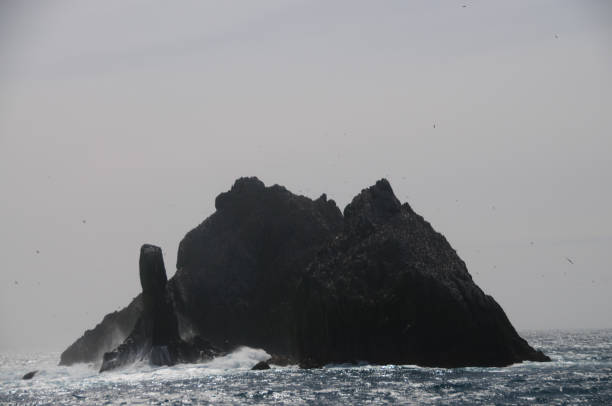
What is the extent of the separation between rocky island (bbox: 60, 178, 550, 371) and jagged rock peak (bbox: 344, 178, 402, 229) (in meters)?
0.14

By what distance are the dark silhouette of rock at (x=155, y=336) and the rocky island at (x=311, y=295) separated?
15cm

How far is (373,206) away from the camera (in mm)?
104875

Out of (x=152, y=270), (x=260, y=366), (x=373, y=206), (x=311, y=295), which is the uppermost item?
(x=373, y=206)

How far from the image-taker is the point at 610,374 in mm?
78938

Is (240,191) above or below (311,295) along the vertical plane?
→ above

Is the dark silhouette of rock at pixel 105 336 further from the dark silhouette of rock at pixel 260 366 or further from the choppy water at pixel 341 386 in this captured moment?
the dark silhouette of rock at pixel 260 366

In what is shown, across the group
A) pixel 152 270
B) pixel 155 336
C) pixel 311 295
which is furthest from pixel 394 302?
pixel 152 270

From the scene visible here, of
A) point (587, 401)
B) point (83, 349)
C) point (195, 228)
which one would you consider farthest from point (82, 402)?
point (83, 349)

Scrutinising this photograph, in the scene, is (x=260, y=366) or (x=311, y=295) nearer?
(x=311, y=295)

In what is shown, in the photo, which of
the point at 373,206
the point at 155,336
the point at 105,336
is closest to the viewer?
the point at 373,206

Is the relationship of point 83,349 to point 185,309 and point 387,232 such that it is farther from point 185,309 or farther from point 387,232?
point 387,232

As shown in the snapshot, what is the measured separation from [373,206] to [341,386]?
32.8 metres

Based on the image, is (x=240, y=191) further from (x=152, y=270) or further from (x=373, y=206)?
(x=373, y=206)

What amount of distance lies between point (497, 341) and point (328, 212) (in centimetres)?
4836
